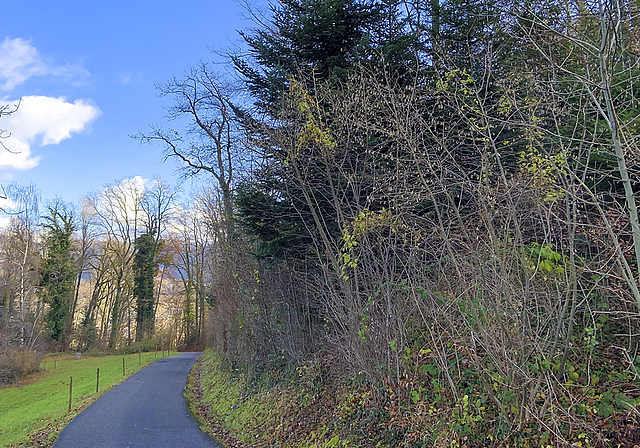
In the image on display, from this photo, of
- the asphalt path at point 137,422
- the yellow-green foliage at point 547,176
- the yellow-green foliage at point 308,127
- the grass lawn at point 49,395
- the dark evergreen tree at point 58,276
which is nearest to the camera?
the yellow-green foliage at point 547,176

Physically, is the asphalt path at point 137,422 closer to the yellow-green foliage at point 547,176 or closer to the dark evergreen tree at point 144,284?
the yellow-green foliage at point 547,176

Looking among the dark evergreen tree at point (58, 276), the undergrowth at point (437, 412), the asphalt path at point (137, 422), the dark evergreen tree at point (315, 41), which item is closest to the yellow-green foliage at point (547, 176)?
the undergrowth at point (437, 412)

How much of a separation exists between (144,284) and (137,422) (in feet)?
104

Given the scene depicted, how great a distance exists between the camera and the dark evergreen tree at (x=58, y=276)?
3388cm

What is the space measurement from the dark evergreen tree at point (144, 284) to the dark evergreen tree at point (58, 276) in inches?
210

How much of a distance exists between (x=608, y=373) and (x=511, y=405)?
4.58 ft

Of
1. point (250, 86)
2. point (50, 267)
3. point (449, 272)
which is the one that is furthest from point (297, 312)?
point (50, 267)

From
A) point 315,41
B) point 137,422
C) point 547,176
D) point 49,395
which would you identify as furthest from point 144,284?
point 547,176

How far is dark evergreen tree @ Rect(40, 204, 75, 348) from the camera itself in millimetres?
33875

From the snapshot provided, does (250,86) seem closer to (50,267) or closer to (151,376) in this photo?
(151,376)

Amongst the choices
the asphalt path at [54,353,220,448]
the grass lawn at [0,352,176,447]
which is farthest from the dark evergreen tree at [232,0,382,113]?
the grass lawn at [0,352,176,447]

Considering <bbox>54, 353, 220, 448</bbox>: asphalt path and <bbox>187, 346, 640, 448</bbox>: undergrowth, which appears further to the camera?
<bbox>54, 353, 220, 448</bbox>: asphalt path

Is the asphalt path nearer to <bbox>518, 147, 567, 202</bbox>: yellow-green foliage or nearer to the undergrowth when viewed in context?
the undergrowth

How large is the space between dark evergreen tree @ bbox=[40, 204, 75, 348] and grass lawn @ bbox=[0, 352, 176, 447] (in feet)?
10.6
